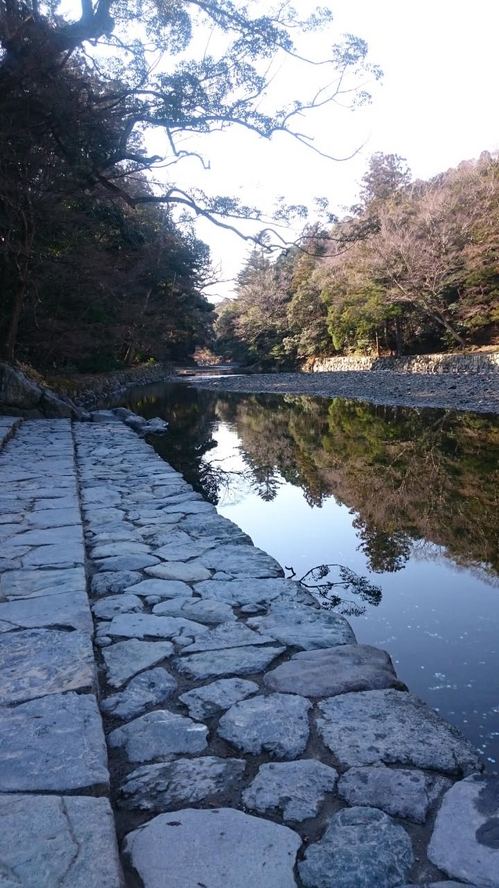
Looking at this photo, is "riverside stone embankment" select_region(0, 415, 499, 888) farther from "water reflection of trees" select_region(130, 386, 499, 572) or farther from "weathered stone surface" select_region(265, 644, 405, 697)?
"water reflection of trees" select_region(130, 386, 499, 572)

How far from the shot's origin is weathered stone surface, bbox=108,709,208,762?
1660mm

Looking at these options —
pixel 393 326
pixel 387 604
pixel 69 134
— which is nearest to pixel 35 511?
pixel 387 604

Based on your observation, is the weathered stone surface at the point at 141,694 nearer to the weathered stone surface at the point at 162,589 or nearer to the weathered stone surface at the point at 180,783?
the weathered stone surface at the point at 180,783

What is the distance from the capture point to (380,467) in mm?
6961

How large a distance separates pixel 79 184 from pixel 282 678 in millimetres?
9905

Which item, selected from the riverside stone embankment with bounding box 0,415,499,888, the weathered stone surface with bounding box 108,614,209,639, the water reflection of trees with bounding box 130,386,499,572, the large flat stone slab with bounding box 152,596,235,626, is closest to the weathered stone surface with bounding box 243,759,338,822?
the riverside stone embankment with bounding box 0,415,499,888

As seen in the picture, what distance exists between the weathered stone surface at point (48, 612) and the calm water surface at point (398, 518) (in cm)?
136

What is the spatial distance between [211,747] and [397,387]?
17.0m

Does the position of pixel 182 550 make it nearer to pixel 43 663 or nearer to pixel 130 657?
pixel 130 657

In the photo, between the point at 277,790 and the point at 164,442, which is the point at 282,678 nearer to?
the point at 277,790

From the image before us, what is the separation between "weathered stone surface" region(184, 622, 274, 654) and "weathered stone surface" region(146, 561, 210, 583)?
0.61m

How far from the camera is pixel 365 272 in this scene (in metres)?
23.3

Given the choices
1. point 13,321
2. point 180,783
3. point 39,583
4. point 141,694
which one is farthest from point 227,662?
point 13,321

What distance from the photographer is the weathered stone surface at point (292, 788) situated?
55.6 inches
